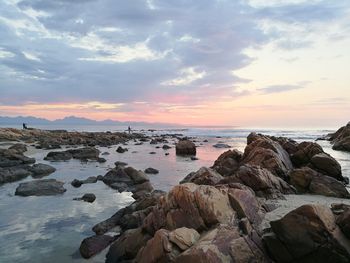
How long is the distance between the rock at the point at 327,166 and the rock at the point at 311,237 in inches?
420

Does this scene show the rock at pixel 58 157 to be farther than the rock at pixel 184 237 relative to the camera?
Answer: Yes

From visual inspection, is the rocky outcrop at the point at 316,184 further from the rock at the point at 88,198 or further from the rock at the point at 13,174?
the rock at the point at 13,174

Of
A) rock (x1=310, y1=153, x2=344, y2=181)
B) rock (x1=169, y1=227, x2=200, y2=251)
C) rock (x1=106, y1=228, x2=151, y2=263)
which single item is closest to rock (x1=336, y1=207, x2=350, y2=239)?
rock (x1=169, y1=227, x2=200, y2=251)

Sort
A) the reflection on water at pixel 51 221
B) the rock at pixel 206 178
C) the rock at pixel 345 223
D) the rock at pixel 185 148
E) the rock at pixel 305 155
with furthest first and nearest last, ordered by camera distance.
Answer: the rock at pixel 185 148
the rock at pixel 305 155
the rock at pixel 206 178
the reflection on water at pixel 51 221
the rock at pixel 345 223

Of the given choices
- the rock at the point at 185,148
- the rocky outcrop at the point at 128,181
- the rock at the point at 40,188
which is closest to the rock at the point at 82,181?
the rocky outcrop at the point at 128,181

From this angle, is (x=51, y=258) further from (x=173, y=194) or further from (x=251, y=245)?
(x=251, y=245)

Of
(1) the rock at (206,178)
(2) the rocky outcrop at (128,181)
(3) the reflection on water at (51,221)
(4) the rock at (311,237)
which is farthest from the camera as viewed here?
(2) the rocky outcrop at (128,181)

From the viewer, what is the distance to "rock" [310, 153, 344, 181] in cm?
1689

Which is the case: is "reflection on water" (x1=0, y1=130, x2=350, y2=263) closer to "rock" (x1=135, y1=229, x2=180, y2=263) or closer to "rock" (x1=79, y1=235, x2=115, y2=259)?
"rock" (x1=79, y1=235, x2=115, y2=259)

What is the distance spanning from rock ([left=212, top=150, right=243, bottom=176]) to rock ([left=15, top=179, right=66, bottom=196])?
8.84 meters

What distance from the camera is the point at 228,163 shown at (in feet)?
64.9

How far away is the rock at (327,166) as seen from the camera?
55.4 ft

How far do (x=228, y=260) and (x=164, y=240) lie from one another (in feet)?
4.98

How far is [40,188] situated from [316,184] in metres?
13.8
